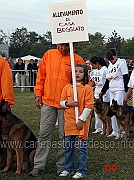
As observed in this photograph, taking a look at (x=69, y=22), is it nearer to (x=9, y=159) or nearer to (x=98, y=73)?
(x=9, y=159)

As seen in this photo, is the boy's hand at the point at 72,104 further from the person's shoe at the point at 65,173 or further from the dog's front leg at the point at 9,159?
the dog's front leg at the point at 9,159

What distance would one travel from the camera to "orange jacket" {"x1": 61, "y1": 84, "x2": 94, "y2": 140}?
5594 millimetres

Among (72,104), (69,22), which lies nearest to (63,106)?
(72,104)

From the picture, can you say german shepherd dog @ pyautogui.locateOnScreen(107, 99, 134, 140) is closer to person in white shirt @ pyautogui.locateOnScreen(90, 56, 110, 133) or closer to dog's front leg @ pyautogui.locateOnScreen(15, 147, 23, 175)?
person in white shirt @ pyautogui.locateOnScreen(90, 56, 110, 133)

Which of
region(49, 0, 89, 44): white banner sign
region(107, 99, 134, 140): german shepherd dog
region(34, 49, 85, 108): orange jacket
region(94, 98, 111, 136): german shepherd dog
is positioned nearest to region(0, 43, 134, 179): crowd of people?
region(34, 49, 85, 108): orange jacket

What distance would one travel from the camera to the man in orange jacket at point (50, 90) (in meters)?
5.83

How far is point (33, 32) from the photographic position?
8644 centimetres

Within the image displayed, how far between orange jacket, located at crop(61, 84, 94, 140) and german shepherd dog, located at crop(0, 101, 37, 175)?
859 millimetres

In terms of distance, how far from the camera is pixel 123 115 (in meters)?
9.29

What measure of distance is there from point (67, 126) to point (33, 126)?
17.4 feet

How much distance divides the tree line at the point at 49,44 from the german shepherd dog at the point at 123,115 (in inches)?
2047

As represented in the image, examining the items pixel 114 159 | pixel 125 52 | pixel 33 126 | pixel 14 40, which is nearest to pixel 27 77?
pixel 33 126

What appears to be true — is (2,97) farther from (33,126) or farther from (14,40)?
(14,40)

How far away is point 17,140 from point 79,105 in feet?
3.96
